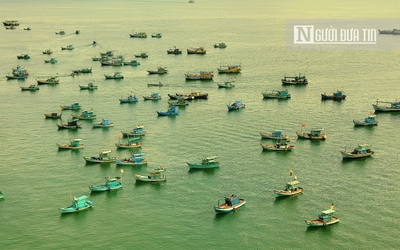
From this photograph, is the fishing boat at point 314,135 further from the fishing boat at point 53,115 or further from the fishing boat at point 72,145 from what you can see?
the fishing boat at point 53,115

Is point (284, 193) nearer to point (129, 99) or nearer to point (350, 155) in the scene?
point (350, 155)

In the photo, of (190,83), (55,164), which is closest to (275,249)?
(55,164)

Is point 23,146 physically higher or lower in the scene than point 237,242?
higher

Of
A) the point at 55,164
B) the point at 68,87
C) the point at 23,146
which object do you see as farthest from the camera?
the point at 68,87

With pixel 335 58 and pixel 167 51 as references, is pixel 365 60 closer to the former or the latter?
pixel 335 58

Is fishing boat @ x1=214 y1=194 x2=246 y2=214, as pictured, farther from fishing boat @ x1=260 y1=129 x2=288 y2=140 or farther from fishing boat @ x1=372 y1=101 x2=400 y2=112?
fishing boat @ x1=372 y1=101 x2=400 y2=112

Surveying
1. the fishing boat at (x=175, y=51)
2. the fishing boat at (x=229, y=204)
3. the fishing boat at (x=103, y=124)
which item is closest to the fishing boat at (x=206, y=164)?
the fishing boat at (x=229, y=204)

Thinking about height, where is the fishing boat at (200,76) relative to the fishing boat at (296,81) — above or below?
above
